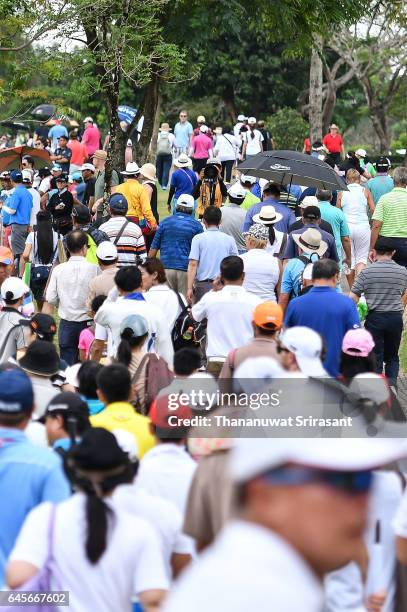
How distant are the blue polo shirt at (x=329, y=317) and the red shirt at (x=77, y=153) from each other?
15.4 metres

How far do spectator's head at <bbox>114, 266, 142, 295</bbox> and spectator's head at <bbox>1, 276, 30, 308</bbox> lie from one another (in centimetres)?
82

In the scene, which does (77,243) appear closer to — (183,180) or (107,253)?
(107,253)

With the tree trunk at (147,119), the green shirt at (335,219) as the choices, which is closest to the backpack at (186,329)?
the green shirt at (335,219)

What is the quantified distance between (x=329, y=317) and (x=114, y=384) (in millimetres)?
2715

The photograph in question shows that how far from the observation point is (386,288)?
9.69 meters

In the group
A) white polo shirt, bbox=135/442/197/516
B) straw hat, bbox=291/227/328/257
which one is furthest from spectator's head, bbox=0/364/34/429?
straw hat, bbox=291/227/328/257

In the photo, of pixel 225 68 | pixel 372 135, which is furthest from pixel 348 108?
pixel 372 135

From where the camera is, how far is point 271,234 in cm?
1105

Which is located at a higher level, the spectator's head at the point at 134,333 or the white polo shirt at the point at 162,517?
the spectator's head at the point at 134,333

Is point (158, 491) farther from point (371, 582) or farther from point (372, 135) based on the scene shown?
point (372, 135)

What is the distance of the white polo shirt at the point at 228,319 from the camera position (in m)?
8.30

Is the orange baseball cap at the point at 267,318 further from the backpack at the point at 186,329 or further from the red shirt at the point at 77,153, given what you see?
the red shirt at the point at 77,153

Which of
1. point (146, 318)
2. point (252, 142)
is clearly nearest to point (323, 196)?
point (146, 318)

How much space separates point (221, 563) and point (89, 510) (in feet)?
6.67
